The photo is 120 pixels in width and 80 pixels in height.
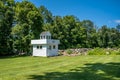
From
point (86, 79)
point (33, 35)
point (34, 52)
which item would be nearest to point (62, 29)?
point (33, 35)

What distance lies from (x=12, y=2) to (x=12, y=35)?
707cm

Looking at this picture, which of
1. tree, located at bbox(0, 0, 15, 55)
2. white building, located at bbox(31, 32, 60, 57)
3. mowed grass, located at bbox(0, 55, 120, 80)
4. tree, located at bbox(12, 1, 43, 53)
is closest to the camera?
mowed grass, located at bbox(0, 55, 120, 80)

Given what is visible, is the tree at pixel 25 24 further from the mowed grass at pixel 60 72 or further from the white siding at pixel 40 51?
the mowed grass at pixel 60 72

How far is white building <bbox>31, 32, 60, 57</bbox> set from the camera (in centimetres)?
3494

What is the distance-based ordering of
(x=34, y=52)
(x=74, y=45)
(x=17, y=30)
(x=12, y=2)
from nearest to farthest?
(x=34, y=52)
(x=17, y=30)
(x=12, y=2)
(x=74, y=45)

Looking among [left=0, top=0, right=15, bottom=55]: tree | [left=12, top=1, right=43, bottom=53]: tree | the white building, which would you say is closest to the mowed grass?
the white building

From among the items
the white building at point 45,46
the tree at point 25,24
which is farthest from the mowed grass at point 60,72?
the tree at point 25,24

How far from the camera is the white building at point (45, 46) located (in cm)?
3494

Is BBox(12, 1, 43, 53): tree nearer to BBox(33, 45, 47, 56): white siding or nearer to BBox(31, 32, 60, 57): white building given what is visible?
BBox(31, 32, 60, 57): white building

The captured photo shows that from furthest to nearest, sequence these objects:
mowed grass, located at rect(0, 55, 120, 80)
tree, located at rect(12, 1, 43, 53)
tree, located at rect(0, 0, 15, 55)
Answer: tree, located at rect(0, 0, 15, 55)
tree, located at rect(12, 1, 43, 53)
mowed grass, located at rect(0, 55, 120, 80)

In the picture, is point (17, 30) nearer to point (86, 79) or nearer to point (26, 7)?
point (26, 7)

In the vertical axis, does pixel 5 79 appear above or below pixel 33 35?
below

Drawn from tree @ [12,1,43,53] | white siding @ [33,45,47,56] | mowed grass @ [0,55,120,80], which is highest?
tree @ [12,1,43,53]

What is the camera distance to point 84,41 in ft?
192
